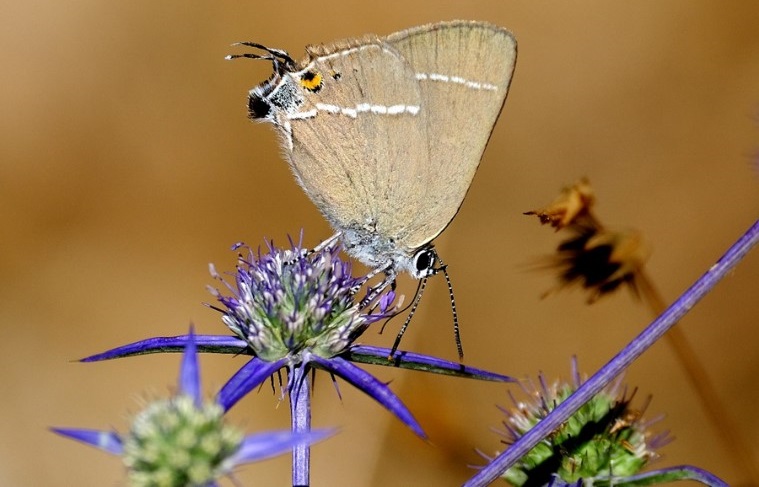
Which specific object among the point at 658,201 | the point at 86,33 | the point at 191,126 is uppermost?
the point at 86,33

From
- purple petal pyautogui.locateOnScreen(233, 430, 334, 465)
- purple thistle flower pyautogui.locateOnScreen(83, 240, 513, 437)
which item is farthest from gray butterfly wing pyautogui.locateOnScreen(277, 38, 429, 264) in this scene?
purple petal pyautogui.locateOnScreen(233, 430, 334, 465)

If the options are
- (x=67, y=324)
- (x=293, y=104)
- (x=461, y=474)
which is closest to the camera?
(x=293, y=104)

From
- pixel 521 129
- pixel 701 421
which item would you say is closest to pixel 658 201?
pixel 521 129

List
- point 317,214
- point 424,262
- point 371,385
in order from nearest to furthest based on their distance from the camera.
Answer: point 371,385 → point 424,262 → point 317,214

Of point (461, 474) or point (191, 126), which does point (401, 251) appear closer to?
point (461, 474)

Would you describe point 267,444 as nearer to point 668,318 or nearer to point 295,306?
point 668,318

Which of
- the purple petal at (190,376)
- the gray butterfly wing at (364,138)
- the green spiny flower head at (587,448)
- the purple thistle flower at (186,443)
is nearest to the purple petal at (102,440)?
the purple thistle flower at (186,443)

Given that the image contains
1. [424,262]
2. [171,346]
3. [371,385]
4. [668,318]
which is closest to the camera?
[668,318]

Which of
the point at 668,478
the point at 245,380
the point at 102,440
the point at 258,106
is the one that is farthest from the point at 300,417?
the point at 258,106
